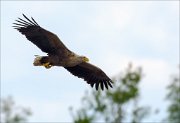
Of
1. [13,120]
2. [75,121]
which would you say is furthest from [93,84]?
[13,120]

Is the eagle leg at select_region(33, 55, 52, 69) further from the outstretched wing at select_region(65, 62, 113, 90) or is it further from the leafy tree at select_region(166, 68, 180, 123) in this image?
the leafy tree at select_region(166, 68, 180, 123)

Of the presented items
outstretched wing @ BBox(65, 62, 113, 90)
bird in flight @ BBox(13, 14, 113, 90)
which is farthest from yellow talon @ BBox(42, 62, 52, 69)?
outstretched wing @ BBox(65, 62, 113, 90)

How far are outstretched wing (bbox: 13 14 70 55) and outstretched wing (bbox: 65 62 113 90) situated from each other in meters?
1.62

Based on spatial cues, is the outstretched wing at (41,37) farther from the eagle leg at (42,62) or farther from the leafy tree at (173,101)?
the leafy tree at (173,101)

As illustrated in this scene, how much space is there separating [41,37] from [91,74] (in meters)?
2.28

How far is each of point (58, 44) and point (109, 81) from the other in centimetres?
290

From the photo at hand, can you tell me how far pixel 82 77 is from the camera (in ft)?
103

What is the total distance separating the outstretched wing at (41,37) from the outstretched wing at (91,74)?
1.62m

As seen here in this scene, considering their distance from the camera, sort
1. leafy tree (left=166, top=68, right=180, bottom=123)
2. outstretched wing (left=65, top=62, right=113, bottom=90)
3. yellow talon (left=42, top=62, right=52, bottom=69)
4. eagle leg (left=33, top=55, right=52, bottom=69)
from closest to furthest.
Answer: yellow talon (left=42, top=62, right=52, bottom=69) < eagle leg (left=33, top=55, right=52, bottom=69) < outstretched wing (left=65, top=62, right=113, bottom=90) < leafy tree (left=166, top=68, right=180, bottom=123)

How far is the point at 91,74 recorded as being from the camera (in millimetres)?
31516

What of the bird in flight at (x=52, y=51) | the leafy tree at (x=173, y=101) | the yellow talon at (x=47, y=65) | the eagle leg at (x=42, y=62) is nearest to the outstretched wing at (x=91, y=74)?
the bird in flight at (x=52, y=51)

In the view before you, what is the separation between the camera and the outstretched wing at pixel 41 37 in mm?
29625

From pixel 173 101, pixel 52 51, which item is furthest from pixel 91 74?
pixel 173 101

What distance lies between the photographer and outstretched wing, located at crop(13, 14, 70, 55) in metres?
29.6
